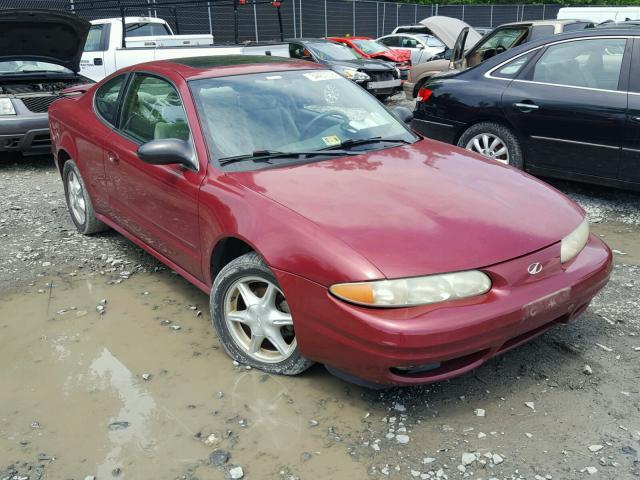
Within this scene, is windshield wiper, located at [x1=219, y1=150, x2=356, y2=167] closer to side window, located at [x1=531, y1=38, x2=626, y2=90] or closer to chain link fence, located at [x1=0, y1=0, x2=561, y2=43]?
side window, located at [x1=531, y1=38, x2=626, y2=90]

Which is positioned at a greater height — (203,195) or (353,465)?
(203,195)

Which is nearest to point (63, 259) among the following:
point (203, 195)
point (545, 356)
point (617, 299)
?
point (203, 195)

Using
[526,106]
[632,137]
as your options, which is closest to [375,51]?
[526,106]

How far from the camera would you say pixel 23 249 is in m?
4.86

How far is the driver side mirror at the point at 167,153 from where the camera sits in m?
3.31

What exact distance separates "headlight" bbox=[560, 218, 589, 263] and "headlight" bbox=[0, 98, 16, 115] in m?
6.19

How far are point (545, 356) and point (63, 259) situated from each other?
11.2 feet

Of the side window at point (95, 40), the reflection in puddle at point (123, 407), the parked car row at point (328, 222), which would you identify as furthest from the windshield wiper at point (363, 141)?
the side window at point (95, 40)

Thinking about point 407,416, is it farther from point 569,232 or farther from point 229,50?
point 229,50

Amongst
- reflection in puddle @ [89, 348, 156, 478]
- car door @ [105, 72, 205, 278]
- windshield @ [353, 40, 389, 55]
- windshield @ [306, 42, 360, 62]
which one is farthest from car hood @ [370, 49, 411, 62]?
reflection in puddle @ [89, 348, 156, 478]

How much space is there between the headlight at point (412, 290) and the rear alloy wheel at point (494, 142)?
3352 millimetres

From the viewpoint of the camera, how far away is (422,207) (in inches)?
115

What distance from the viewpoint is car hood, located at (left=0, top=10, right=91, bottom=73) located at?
640 centimetres

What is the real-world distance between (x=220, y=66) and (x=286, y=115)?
0.63m
